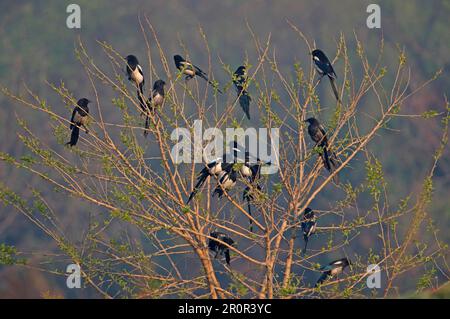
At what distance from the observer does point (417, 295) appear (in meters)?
6.56

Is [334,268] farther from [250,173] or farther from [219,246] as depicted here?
[250,173]

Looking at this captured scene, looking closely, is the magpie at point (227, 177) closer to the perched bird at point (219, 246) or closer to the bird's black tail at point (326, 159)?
the perched bird at point (219, 246)

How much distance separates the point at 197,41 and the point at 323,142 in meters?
8.75

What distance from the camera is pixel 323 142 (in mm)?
6641

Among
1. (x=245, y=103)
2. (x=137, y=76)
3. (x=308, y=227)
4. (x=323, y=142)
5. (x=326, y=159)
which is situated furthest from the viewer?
(x=245, y=103)

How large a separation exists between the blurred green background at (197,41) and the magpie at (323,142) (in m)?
6.76

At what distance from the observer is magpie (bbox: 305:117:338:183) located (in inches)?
255

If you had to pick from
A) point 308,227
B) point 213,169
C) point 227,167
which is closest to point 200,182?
point 213,169

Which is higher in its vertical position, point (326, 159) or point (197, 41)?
point (197, 41)

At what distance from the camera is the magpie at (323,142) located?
6.49m

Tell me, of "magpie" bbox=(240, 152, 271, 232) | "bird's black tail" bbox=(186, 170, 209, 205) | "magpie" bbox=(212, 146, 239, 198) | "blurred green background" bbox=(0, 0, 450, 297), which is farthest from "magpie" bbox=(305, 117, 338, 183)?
"blurred green background" bbox=(0, 0, 450, 297)

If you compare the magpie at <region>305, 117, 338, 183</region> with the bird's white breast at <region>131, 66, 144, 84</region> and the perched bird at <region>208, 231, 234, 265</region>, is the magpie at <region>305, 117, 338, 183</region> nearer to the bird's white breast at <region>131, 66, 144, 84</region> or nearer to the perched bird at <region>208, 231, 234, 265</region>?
the perched bird at <region>208, 231, 234, 265</region>
